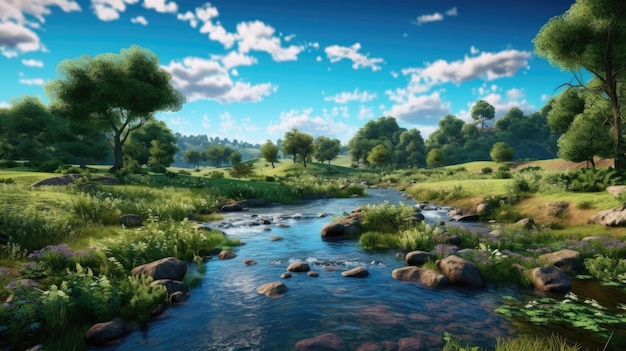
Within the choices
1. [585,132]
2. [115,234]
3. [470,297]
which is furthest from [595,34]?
[115,234]

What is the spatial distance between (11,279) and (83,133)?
6891 cm

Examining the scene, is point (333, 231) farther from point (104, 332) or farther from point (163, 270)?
point (104, 332)

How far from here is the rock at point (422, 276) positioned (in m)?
9.42

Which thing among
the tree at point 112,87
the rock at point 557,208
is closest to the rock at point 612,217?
the rock at point 557,208

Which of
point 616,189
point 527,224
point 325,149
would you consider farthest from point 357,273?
point 325,149

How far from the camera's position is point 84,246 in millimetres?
11164

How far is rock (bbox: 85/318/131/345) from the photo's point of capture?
20.8ft

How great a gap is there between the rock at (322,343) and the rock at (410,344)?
1.10m

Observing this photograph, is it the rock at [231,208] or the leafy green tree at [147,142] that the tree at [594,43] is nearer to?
the rock at [231,208]

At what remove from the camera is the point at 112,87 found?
36.3 m

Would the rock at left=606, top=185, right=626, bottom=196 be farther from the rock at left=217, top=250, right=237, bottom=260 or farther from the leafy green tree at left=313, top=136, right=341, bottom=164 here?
the leafy green tree at left=313, top=136, right=341, bottom=164

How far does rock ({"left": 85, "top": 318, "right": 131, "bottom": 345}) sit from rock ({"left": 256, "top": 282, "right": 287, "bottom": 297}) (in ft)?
11.0

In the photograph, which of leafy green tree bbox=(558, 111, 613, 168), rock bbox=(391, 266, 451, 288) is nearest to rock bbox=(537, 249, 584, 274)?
rock bbox=(391, 266, 451, 288)

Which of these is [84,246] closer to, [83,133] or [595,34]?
[595,34]
